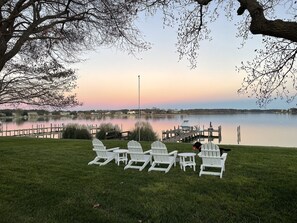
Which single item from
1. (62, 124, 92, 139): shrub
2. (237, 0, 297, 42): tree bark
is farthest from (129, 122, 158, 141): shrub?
(237, 0, 297, 42): tree bark

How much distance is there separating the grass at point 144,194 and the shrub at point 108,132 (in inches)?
893

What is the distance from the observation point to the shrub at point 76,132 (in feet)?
97.7

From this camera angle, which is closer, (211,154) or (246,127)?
(211,154)

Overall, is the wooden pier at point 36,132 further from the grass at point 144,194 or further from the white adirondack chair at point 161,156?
the grass at point 144,194

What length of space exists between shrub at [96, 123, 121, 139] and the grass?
893 inches

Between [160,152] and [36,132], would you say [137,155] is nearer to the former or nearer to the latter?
[160,152]

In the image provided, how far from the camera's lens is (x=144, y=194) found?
6.63 m

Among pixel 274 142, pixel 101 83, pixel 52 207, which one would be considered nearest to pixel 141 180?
pixel 52 207

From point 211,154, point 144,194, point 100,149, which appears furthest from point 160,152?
point 144,194

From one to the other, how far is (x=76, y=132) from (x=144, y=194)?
2449 cm

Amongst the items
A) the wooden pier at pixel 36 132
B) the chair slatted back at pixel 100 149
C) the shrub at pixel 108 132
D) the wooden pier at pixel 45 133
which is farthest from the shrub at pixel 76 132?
the chair slatted back at pixel 100 149

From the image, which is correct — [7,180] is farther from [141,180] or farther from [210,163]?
[210,163]

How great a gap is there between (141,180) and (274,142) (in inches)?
1167

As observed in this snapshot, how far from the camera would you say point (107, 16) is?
733cm
